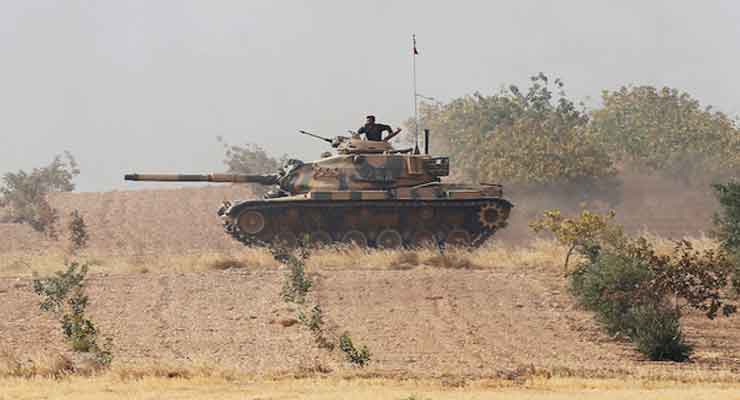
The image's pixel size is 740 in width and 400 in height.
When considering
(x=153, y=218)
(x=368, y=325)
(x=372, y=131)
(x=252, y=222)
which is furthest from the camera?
(x=153, y=218)

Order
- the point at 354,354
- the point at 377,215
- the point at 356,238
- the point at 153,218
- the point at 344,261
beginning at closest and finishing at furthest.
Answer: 1. the point at 354,354
2. the point at 344,261
3. the point at 377,215
4. the point at 356,238
5. the point at 153,218

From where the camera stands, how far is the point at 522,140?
4575 cm

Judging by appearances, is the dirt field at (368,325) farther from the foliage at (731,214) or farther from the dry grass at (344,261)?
the foliage at (731,214)

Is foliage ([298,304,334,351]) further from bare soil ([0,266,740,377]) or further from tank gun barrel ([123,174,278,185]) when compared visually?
tank gun barrel ([123,174,278,185])

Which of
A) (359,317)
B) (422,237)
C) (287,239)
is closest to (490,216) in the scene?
(422,237)

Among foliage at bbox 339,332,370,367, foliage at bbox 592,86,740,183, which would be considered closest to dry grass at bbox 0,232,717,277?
foliage at bbox 339,332,370,367

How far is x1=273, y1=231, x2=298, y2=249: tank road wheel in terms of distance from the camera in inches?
A: 1211

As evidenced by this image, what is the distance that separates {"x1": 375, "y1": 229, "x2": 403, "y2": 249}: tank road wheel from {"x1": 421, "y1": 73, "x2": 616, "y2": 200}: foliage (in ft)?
46.1

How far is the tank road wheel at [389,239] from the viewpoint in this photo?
31047 mm

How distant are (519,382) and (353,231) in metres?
15.3

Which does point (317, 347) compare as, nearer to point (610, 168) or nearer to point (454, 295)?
point (454, 295)

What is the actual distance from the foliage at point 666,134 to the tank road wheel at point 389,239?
1829 cm

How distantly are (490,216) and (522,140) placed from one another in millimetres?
15277

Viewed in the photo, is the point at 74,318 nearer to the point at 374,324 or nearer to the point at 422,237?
the point at 374,324
